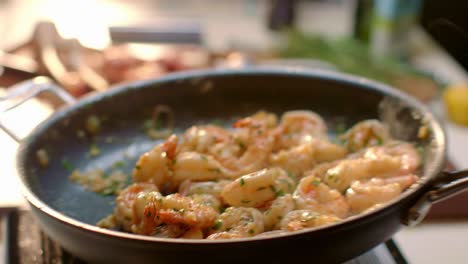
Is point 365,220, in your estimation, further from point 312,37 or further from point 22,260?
point 312,37

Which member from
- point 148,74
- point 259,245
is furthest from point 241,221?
point 148,74

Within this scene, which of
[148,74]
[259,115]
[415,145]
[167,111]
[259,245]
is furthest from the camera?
[148,74]

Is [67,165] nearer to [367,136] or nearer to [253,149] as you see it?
[253,149]

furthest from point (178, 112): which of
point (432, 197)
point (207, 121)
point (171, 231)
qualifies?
point (432, 197)

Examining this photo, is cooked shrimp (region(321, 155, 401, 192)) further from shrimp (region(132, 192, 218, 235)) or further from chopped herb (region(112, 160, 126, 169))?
chopped herb (region(112, 160, 126, 169))

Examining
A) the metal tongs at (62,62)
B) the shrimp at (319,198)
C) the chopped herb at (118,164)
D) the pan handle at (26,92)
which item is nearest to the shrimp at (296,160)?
the shrimp at (319,198)

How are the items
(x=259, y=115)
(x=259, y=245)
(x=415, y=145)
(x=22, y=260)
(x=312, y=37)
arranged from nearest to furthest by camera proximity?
(x=259, y=245) → (x=22, y=260) → (x=415, y=145) → (x=259, y=115) → (x=312, y=37)
